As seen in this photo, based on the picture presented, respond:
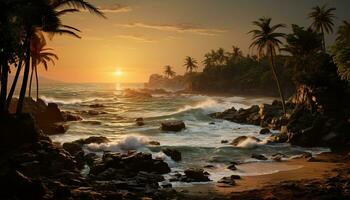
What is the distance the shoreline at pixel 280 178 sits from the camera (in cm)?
2208

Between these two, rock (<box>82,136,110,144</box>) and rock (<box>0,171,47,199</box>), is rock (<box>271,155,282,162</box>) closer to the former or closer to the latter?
rock (<box>82,136,110,144</box>)

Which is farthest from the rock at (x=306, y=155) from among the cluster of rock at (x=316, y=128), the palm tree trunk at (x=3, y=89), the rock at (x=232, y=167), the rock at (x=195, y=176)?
the palm tree trunk at (x=3, y=89)

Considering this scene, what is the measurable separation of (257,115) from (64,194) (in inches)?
1804

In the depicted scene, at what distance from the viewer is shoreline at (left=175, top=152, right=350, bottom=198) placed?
A: 2208cm

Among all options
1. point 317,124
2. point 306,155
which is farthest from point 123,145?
point 317,124

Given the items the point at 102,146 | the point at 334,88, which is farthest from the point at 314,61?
the point at 102,146

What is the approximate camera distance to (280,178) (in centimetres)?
2514

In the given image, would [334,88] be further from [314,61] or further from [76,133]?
[76,133]

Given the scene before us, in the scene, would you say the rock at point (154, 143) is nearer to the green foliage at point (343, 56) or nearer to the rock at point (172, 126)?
the rock at point (172, 126)

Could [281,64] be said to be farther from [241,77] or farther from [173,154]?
[173,154]

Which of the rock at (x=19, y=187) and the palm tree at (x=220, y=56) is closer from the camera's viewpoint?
the rock at (x=19, y=187)

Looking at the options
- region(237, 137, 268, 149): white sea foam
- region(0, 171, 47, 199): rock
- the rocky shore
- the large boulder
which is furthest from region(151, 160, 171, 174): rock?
the rocky shore

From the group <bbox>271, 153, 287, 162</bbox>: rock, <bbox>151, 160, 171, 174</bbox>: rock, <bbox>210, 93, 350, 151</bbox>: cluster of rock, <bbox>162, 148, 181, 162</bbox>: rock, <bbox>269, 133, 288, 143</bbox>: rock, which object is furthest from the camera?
<bbox>269, 133, 288, 143</bbox>: rock

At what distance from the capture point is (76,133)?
1842 inches
